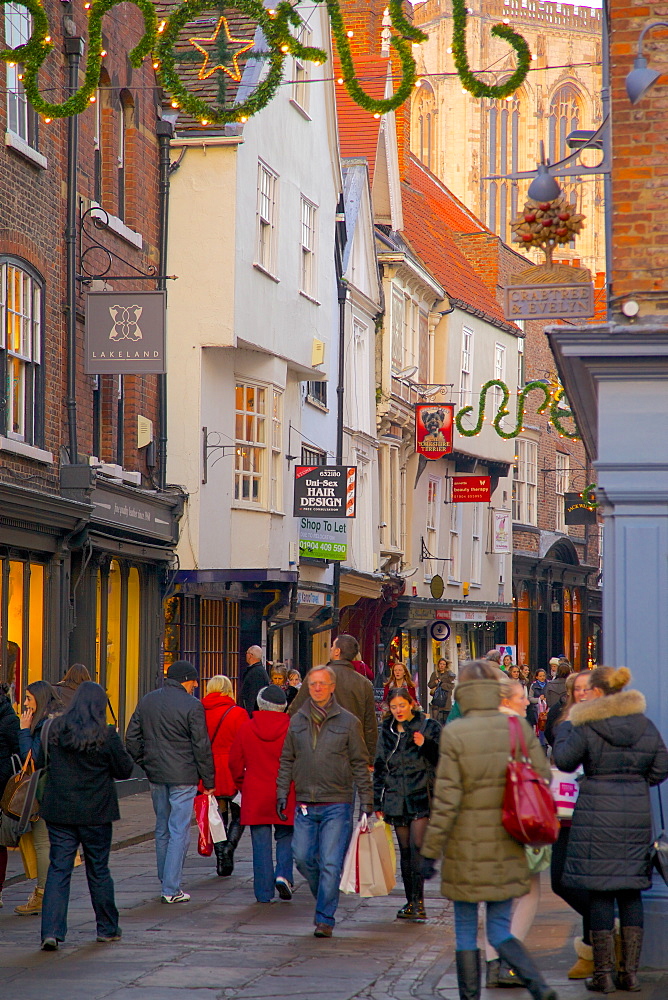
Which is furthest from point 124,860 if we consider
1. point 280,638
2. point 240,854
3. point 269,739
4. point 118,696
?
point 280,638

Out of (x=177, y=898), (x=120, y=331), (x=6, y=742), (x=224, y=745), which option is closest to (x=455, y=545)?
(x=120, y=331)

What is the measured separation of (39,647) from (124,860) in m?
4.01

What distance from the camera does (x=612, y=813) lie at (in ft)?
27.2

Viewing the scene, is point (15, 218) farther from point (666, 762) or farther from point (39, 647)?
point (666, 762)

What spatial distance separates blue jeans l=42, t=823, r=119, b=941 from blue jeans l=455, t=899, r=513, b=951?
10.0ft

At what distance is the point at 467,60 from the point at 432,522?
1182 inches

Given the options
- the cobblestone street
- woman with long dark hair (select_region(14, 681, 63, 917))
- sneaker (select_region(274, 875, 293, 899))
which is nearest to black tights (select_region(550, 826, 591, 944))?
the cobblestone street

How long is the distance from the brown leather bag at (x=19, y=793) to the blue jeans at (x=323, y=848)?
1.91 meters

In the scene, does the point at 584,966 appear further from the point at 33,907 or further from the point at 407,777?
the point at 33,907

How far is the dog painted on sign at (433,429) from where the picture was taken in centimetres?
3528

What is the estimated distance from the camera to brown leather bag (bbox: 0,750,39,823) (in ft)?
35.8

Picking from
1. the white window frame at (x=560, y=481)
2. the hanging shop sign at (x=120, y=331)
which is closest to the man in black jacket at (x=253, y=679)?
the hanging shop sign at (x=120, y=331)

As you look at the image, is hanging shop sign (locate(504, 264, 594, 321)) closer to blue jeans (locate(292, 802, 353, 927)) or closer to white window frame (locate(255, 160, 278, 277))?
blue jeans (locate(292, 802, 353, 927))

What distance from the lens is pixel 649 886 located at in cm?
842
